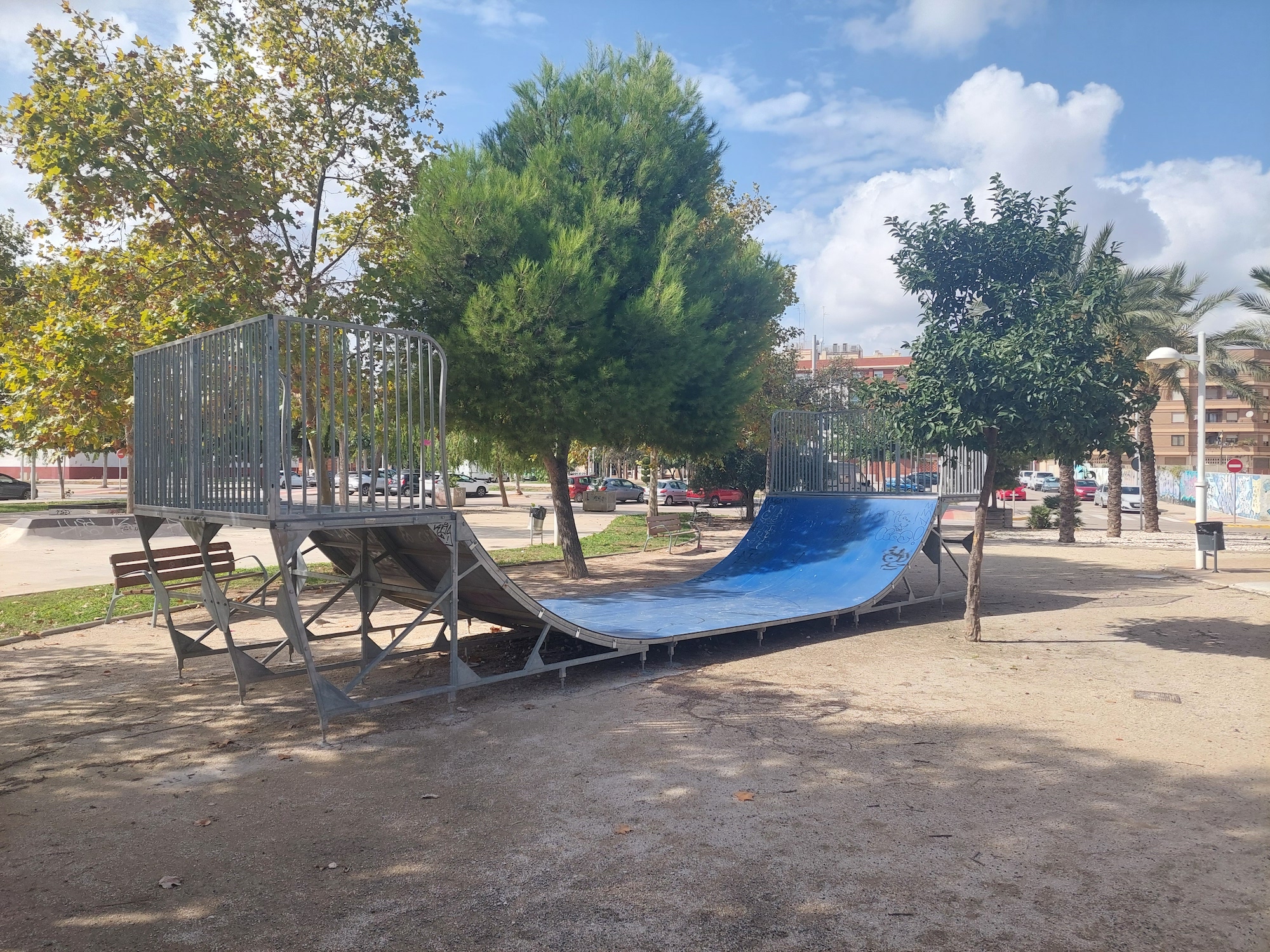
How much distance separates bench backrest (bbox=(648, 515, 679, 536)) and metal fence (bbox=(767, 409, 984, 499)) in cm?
524

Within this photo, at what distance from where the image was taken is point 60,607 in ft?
39.7

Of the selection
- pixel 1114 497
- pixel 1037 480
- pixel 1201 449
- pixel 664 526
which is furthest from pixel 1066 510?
pixel 1037 480

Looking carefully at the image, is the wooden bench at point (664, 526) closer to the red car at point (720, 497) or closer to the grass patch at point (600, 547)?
the grass patch at point (600, 547)

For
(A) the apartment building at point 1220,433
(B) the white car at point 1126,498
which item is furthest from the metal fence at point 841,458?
(A) the apartment building at point 1220,433

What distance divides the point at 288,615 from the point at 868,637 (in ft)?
22.6

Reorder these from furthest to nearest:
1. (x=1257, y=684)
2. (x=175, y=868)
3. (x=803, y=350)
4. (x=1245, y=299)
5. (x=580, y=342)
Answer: (x=803, y=350) < (x=1245, y=299) < (x=580, y=342) < (x=1257, y=684) < (x=175, y=868)

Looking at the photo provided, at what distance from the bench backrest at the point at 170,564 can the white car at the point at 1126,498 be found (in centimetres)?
3654

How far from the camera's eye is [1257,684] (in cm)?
806

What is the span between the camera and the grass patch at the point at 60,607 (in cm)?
1091

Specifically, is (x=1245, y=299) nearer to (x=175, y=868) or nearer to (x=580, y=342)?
(x=580, y=342)

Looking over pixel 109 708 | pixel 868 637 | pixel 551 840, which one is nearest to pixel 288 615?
pixel 109 708

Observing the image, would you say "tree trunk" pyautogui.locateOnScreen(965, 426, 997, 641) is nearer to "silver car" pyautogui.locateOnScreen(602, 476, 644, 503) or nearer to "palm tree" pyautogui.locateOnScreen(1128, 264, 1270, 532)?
"palm tree" pyautogui.locateOnScreen(1128, 264, 1270, 532)

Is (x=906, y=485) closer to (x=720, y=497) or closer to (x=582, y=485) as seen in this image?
(x=720, y=497)

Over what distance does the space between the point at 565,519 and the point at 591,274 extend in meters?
5.18
